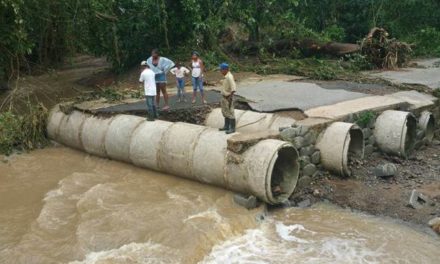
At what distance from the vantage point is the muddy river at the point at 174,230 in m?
6.66

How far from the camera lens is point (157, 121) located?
10070 millimetres

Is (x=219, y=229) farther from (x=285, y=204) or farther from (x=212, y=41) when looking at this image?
(x=212, y=41)

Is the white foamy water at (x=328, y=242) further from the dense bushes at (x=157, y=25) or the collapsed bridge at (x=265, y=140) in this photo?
the dense bushes at (x=157, y=25)

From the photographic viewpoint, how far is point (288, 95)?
11477mm

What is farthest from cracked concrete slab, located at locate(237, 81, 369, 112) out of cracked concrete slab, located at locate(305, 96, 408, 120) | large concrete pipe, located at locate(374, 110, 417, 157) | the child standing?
the child standing

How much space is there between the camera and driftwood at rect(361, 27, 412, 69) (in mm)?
15844

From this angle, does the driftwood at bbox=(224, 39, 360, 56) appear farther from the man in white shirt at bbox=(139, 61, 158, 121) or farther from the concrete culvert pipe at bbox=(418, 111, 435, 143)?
the man in white shirt at bbox=(139, 61, 158, 121)

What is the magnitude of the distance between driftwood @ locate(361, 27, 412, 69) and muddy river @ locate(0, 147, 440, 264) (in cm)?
907

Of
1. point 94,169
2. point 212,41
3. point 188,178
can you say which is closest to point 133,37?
point 212,41

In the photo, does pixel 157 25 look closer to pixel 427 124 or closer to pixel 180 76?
pixel 180 76

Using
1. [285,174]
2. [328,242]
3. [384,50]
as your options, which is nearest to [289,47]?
[384,50]

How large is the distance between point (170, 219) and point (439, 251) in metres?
3.77

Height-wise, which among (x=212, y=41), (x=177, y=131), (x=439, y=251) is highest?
(x=212, y=41)

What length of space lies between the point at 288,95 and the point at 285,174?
3198mm
